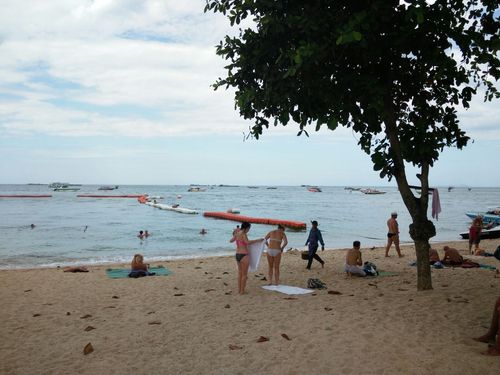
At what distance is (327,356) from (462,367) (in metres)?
1.87

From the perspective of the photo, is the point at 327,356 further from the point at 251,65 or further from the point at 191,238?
the point at 191,238

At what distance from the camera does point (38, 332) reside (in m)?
7.73

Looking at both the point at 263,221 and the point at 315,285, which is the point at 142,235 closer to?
the point at 263,221

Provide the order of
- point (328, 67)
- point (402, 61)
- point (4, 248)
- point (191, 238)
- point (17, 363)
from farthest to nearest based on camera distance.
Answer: point (191, 238) → point (4, 248) → point (402, 61) → point (328, 67) → point (17, 363)

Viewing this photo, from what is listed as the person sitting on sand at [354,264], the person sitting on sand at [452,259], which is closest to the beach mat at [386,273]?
the person sitting on sand at [354,264]

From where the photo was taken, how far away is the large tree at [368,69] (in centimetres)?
727

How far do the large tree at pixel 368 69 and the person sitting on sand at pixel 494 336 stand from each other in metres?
3.29

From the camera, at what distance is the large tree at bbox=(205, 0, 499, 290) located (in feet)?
23.9

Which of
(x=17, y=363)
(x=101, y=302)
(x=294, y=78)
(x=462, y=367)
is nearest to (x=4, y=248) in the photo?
(x=101, y=302)

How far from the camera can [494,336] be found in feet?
21.2

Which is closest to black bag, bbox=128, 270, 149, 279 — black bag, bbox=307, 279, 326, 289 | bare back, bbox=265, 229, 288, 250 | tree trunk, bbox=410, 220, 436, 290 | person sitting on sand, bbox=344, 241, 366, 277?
bare back, bbox=265, 229, 288, 250

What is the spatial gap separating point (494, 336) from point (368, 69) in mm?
5695

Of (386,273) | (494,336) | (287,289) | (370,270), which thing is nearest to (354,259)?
(370,270)

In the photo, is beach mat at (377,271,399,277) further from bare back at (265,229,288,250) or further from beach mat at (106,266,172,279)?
beach mat at (106,266,172,279)
